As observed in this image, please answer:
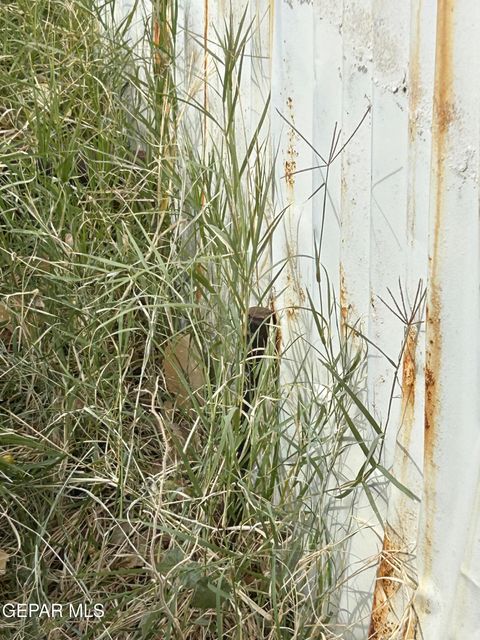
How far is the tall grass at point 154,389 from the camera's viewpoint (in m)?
1.68

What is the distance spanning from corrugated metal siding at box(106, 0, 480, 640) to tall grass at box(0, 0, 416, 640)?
3.1 inches

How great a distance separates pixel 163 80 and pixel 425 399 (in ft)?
4.72

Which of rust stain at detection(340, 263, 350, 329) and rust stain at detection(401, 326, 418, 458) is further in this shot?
rust stain at detection(340, 263, 350, 329)

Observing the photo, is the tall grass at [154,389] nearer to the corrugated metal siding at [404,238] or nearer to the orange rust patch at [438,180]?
the corrugated metal siding at [404,238]

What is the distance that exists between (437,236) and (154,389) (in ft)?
3.31

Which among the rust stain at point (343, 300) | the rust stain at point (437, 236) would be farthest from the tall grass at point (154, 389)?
the rust stain at point (437, 236)

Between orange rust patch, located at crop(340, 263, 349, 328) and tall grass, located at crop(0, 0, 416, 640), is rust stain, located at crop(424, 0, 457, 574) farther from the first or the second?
orange rust patch, located at crop(340, 263, 349, 328)

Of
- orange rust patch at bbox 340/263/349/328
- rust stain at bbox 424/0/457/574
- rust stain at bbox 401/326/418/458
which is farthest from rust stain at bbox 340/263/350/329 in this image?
rust stain at bbox 424/0/457/574

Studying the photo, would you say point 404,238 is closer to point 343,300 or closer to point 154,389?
point 343,300

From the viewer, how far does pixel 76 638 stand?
6.02 ft

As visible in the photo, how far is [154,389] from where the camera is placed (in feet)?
6.99

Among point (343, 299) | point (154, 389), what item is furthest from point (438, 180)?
point (154, 389)

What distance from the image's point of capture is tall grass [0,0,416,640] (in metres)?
1.68

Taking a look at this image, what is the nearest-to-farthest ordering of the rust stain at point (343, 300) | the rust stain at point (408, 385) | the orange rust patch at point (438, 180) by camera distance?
the orange rust patch at point (438, 180) → the rust stain at point (408, 385) → the rust stain at point (343, 300)
